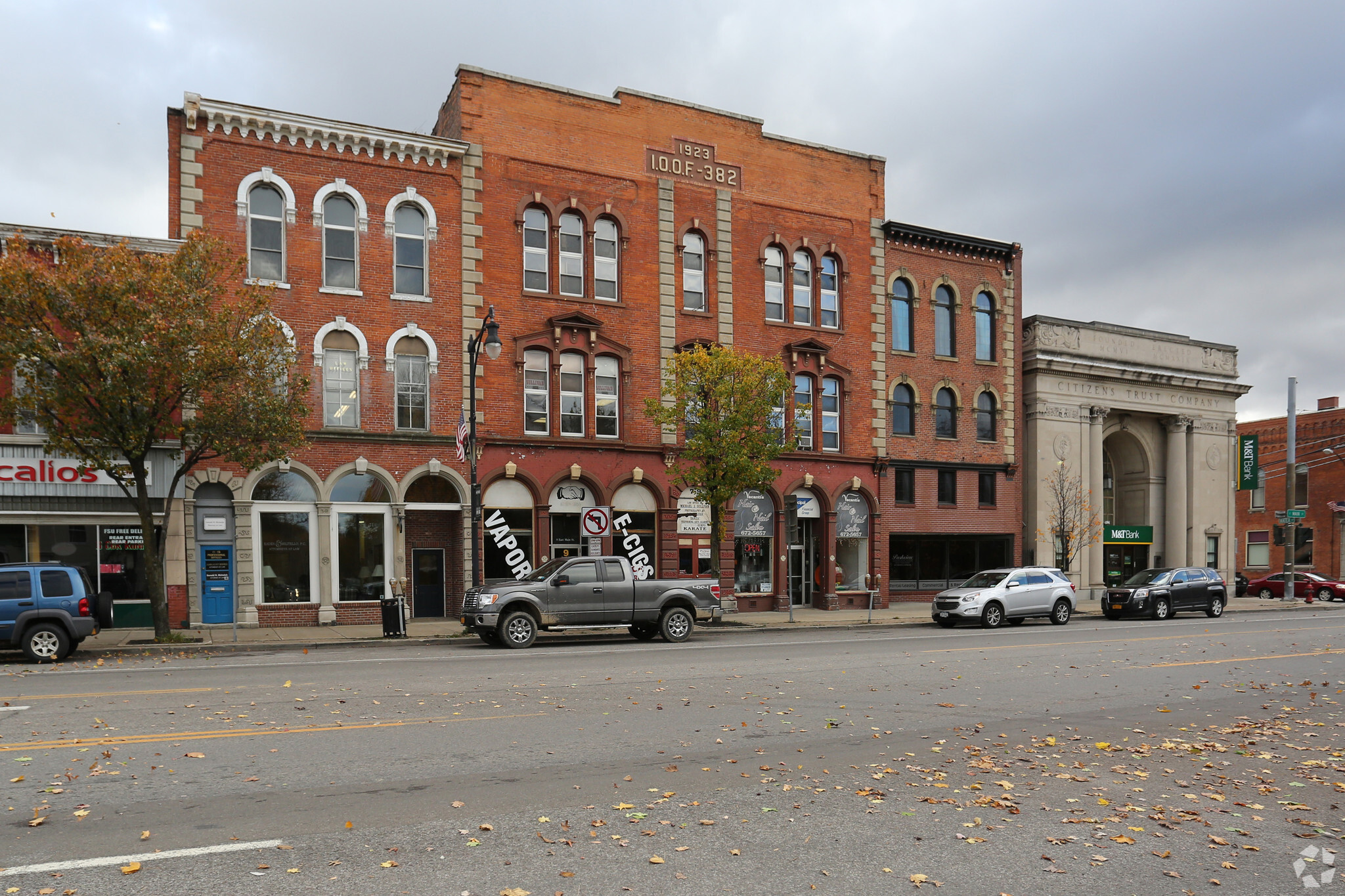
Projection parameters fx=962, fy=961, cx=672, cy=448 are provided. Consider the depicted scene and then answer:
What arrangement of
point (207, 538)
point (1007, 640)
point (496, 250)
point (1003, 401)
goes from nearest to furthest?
point (1007, 640)
point (207, 538)
point (496, 250)
point (1003, 401)

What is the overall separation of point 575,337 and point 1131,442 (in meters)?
26.5

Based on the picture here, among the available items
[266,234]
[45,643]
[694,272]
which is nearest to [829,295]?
[694,272]

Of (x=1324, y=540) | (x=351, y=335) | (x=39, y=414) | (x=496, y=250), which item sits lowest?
(x=1324, y=540)

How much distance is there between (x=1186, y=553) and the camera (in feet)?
134

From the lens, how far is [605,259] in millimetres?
28203

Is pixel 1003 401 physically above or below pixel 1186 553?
above

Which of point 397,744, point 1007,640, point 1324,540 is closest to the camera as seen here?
point 397,744

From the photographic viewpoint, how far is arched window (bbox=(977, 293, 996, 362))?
3525 cm

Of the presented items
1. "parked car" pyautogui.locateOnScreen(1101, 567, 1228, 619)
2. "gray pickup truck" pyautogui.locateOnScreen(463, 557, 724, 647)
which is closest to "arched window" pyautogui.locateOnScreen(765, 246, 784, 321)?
"gray pickup truck" pyautogui.locateOnScreen(463, 557, 724, 647)

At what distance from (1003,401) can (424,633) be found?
23343 mm

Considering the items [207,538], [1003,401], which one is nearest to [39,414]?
[207,538]

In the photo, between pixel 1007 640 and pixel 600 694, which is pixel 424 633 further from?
pixel 1007 640

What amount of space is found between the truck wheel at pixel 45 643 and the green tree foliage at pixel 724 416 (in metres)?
13.9

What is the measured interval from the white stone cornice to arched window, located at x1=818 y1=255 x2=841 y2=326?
12276 millimetres
